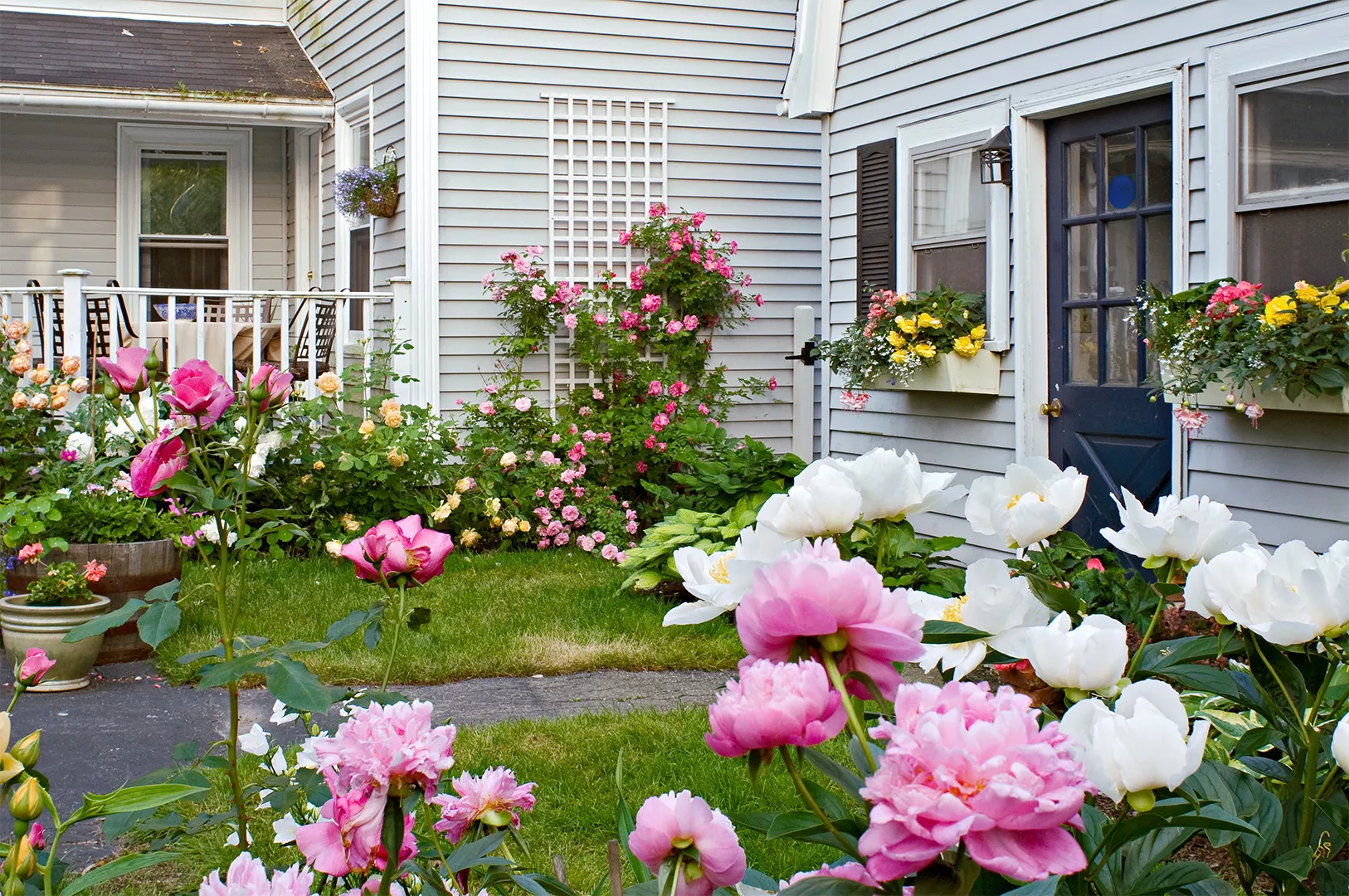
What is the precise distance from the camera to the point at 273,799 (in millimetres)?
1631

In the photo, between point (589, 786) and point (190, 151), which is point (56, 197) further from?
point (589, 786)

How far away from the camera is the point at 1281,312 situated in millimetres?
4316

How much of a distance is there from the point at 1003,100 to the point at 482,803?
5.57 m

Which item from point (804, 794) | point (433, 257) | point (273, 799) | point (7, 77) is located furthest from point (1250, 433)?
point (7, 77)

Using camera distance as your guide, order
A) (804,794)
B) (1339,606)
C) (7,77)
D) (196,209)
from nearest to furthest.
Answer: (804,794)
(1339,606)
(7,77)
(196,209)

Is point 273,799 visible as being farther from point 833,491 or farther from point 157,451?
point 833,491

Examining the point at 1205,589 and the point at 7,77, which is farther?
the point at 7,77

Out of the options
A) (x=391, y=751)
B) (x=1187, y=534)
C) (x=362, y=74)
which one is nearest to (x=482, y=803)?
(x=391, y=751)

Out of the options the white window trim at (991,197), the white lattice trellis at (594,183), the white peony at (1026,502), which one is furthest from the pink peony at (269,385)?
the white lattice trellis at (594,183)

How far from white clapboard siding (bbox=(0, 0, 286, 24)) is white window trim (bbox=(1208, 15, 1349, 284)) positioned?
8796 mm

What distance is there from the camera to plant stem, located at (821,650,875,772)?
2.44ft

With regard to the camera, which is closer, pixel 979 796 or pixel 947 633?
pixel 979 796

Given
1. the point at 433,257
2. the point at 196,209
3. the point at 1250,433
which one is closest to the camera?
the point at 1250,433

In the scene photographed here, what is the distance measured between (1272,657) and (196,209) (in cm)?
1125
